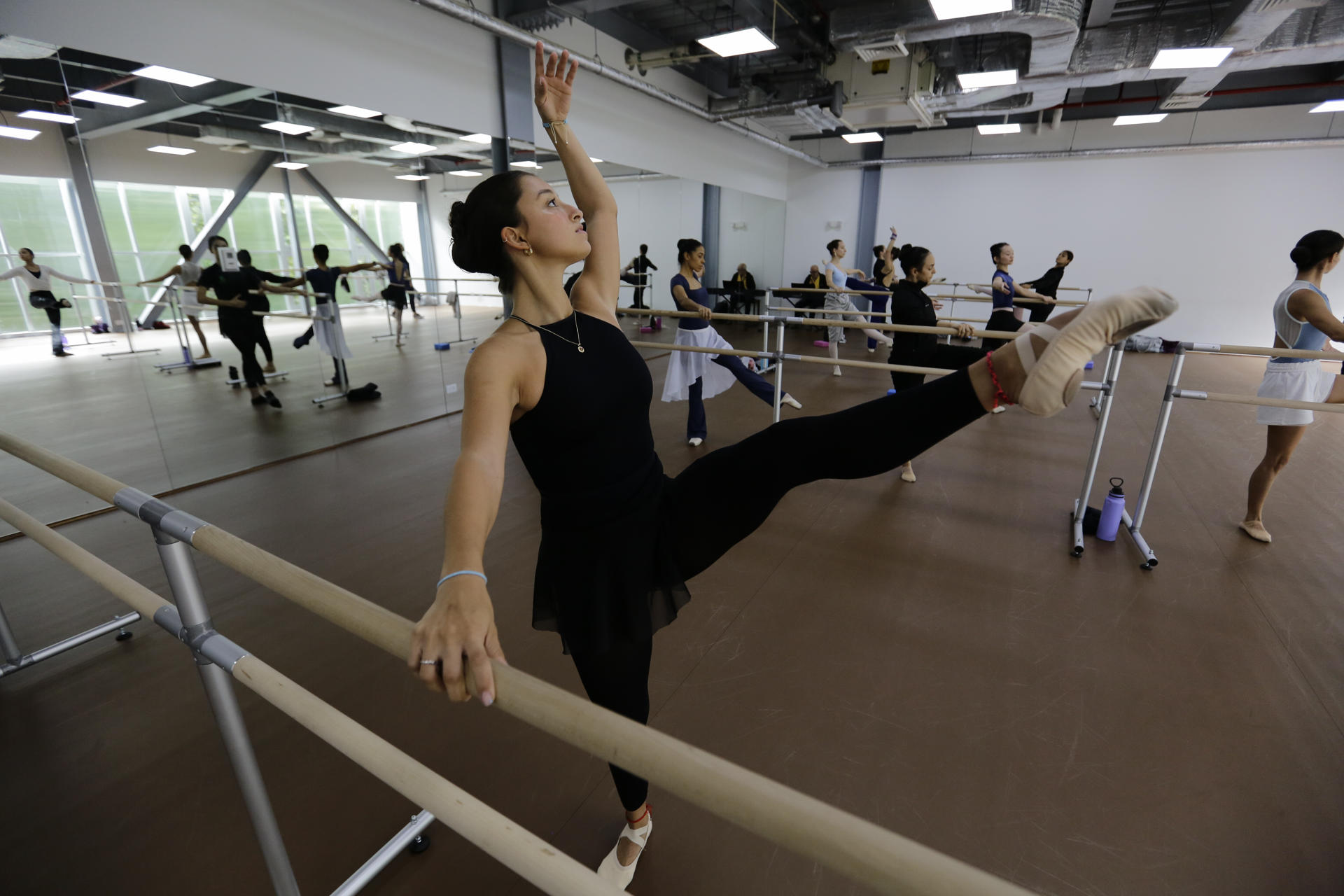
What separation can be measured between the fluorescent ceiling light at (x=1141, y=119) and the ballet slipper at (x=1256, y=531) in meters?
7.55

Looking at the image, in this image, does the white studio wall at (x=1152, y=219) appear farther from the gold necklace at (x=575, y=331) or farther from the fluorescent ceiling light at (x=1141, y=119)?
the gold necklace at (x=575, y=331)

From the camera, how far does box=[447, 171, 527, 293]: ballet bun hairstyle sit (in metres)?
1.18

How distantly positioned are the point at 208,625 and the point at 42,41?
144 inches

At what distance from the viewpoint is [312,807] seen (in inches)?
64.0

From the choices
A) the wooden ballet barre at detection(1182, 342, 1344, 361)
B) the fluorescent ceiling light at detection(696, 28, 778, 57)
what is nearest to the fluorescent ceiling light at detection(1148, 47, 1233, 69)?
the fluorescent ceiling light at detection(696, 28, 778, 57)

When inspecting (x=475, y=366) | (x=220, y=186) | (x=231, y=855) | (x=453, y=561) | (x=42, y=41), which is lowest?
(x=231, y=855)

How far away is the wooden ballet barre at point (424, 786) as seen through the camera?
0.55m

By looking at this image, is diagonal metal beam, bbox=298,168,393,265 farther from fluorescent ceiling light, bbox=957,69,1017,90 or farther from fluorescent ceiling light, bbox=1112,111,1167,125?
fluorescent ceiling light, bbox=1112,111,1167,125

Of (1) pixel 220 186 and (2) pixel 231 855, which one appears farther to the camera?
(1) pixel 220 186

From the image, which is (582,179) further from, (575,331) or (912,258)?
(912,258)

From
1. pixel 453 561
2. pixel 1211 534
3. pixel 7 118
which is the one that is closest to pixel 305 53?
pixel 7 118

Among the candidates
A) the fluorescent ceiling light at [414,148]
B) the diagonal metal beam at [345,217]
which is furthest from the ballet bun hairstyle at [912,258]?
the diagonal metal beam at [345,217]

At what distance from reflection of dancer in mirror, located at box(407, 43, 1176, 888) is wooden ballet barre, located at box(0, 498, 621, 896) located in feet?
0.69

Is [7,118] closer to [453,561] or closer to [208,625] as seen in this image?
[208,625]
